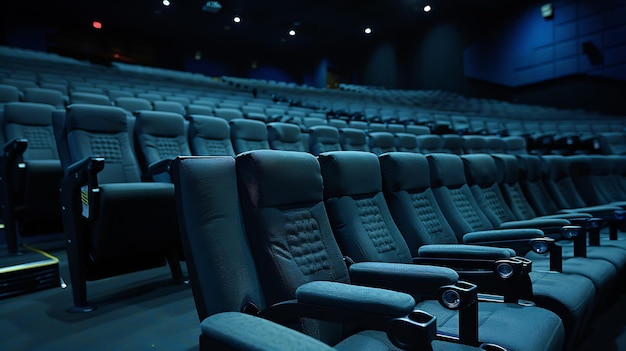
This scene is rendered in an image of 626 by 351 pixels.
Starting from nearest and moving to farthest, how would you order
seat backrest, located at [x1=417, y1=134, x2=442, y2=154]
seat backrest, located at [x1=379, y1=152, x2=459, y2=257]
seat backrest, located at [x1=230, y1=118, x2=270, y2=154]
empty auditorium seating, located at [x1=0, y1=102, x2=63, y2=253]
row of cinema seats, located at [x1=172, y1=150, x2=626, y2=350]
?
row of cinema seats, located at [x1=172, y1=150, x2=626, y2=350]
seat backrest, located at [x1=379, y1=152, x2=459, y2=257]
empty auditorium seating, located at [x1=0, y1=102, x2=63, y2=253]
seat backrest, located at [x1=230, y1=118, x2=270, y2=154]
seat backrest, located at [x1=417, y1=134, x2=442, y2=154]

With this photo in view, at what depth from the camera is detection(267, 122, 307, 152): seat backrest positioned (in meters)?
2.78

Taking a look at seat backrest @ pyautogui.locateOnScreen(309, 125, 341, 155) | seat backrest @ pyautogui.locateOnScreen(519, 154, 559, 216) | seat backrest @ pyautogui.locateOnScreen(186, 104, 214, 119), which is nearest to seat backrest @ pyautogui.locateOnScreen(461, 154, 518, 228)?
seat backrest @ pyautogui.locateOnScreen(519, 154, 559, 216)

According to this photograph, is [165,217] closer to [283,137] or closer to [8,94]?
[283,137]

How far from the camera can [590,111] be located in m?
8.12

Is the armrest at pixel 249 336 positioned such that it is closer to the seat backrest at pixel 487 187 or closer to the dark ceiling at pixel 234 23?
the seat backrest at pixel 487 187

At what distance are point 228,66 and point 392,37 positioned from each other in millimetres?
5300

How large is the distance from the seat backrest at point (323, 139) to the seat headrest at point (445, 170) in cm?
125

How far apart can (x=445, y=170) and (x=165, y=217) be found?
4.07 feet

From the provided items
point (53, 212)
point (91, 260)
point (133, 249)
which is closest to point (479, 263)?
point (133, 249)

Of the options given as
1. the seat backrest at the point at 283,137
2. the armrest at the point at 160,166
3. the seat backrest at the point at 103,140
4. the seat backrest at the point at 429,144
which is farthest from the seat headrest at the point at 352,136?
the armrest at the point at 160,166

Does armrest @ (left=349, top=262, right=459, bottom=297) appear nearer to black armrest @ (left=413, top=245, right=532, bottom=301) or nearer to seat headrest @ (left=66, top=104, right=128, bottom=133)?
black armrest @ (left=413, top=245, right=532, bottom=301)

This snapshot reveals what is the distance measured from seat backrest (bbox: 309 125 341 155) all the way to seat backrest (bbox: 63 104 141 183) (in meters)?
1.40

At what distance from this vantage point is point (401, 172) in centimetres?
151

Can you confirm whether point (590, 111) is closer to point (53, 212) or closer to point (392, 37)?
point (392, 37)
